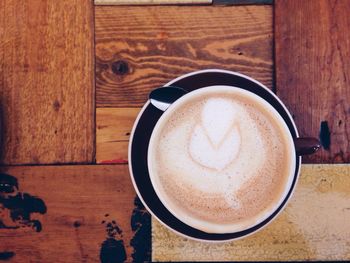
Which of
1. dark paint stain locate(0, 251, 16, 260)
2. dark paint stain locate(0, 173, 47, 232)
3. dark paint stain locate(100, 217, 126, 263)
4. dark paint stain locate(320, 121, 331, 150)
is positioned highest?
dark paint stain locate(320, 121, 331, 150)

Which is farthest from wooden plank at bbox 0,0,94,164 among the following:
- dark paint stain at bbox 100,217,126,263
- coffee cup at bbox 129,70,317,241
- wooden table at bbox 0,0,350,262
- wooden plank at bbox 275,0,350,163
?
wooden plank at bbox 275,0,350,163

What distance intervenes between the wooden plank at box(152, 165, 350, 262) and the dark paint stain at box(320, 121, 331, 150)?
0.12 ft

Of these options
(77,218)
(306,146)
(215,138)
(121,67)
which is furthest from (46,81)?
(306,146)

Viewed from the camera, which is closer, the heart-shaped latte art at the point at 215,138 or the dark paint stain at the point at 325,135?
the heart-shaped latte art at the point at 215,138

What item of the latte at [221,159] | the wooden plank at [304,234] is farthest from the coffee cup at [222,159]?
the wooden plank at [304,234]

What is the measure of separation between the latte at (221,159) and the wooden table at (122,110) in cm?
17

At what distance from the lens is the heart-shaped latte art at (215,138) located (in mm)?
654

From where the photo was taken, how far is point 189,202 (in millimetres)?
677

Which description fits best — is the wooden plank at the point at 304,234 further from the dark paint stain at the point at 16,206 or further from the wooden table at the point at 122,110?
the dark paint stain at the point at 16,206

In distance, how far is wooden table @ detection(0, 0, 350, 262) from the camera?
832 millimetres

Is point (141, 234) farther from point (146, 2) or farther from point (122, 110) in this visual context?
point (146, 2)

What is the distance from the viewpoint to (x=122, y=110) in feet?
2.74

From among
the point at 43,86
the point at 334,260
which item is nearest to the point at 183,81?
the point at 43,86

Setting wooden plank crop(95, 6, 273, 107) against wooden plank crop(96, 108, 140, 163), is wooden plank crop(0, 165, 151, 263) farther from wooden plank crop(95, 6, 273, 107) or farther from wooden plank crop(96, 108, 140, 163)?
wooden plank crop(95, 6, 273, 107)
